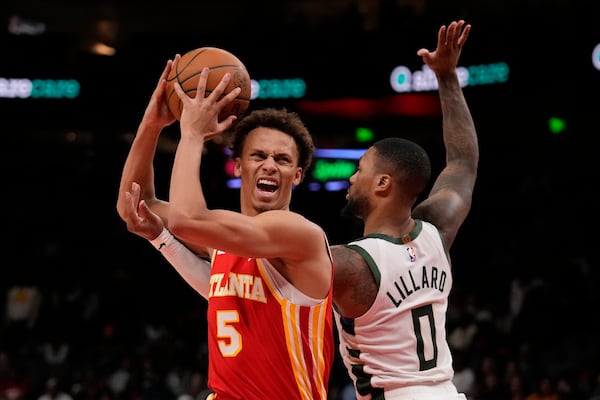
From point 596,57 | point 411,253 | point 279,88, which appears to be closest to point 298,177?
point 411,253

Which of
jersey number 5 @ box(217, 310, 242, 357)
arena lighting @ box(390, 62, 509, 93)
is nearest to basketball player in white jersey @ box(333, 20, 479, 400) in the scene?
jersey number 5 @ box(217, 310, 242, 357)

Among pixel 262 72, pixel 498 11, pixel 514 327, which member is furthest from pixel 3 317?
pixel 498 11

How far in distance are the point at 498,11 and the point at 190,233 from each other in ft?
41.1

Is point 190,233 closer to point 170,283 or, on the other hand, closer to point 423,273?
point 423,273

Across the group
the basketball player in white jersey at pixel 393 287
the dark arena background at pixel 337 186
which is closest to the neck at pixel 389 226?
the basketball player in white jersey at pixel 393 287

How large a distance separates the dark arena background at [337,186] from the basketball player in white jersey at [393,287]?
6677 mm

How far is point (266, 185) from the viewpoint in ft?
12.9

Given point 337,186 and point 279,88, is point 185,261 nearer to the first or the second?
point 337,186

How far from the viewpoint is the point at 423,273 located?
429 centimetres

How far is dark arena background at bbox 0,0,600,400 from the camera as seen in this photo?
12109mm

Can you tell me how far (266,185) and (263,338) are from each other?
2.10ft

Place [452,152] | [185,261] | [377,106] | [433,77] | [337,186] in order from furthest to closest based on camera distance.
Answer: [337,186] → [377,106] → [433,77] → [452,152] → [185,261]

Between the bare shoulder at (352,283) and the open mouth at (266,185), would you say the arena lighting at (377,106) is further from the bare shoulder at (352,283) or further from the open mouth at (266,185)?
the open mouth at (266,185)

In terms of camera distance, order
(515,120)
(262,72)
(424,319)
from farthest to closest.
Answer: (262,72), (515,120), (424,319)
